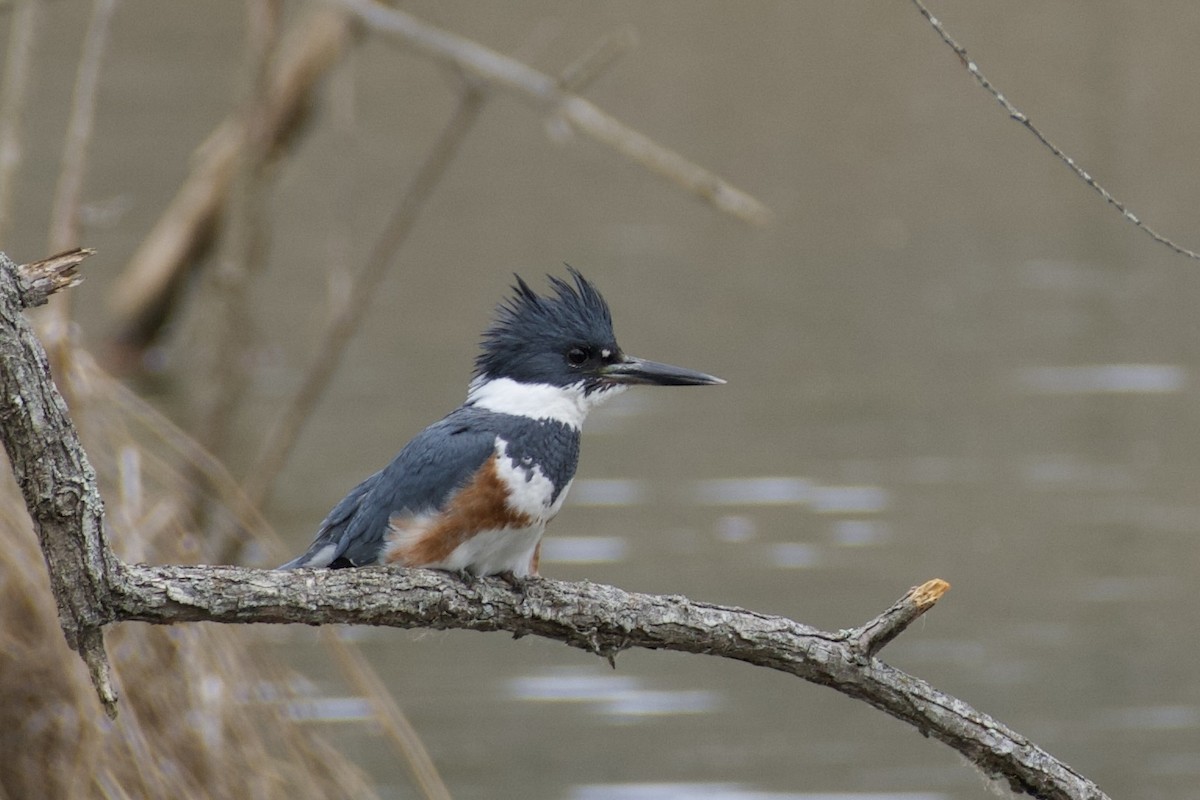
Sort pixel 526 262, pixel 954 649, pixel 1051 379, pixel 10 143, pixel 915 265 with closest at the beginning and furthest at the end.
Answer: pixel 10 143
pixel 954 649
pixel 1051 379
pixel 526 262
pixel 915 265

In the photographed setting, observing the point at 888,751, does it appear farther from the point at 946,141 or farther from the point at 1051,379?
the point at 946,141

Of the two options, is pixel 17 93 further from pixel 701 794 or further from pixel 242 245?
pixel 701 794

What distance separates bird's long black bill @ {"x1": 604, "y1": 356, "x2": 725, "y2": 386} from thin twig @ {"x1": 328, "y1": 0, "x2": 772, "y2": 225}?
3.19 ft

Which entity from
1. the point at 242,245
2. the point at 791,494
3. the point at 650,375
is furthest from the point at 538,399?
the point at 791,494

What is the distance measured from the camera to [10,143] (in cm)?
451

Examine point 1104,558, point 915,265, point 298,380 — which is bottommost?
point 1104,558

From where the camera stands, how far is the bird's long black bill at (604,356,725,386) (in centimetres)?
332

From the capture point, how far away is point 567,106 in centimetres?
455

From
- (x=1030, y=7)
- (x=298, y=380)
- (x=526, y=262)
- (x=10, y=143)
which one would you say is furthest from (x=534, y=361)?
(x=1030, y=7)

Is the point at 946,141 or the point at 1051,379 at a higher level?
the point at 946,141

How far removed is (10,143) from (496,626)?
2418mm

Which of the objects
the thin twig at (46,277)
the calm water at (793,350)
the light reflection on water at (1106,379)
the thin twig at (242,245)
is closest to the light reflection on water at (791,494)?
the calm water at (793,350)

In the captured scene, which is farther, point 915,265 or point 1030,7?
point 1030,7

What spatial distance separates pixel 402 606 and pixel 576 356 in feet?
2.81
